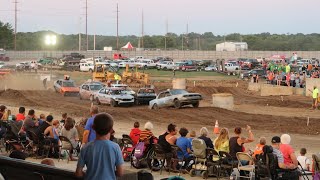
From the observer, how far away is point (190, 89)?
5453 cm

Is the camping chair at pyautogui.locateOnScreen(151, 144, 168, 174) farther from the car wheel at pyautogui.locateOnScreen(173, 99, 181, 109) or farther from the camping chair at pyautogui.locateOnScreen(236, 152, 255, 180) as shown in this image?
the car wheel at pyautogui.locateOnScreen(173, 99, 181, 109)

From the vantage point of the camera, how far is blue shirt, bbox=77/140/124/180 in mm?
6473

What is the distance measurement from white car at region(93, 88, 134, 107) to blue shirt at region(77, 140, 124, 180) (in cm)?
3408

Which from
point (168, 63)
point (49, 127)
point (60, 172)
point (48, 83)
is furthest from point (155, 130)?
point (168, 63)

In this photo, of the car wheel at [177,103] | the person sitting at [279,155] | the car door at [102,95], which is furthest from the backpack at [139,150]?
the car door at [102,95]

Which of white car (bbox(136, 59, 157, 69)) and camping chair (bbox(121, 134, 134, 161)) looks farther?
white car (bbox(136, 59, 157, 69))

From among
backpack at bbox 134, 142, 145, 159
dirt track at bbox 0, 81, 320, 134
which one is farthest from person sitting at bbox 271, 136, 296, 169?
dirt track at bbox 0, 81, 320, 134

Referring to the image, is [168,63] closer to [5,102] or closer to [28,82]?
[28,82]

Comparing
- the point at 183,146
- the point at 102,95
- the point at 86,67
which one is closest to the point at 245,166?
the point at 183,146

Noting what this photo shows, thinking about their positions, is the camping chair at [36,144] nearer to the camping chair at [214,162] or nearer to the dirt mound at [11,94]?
the camping chair at [214,162]

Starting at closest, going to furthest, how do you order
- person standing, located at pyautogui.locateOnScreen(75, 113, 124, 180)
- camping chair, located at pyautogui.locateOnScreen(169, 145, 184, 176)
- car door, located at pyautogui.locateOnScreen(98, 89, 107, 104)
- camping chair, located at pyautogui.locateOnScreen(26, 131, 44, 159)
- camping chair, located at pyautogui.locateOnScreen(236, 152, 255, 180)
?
person standing, located at pyautogui.locateOnScreen(75, 113, 124, 180) < camping chair, located at pyautogui.locateOnScreen(236, 152, 255, 180) < camping chair, located at pyautogui.locateOnScreen(169, 145, 184, 176) < camping chair, located at pyautogui.locateOnScreen(26, 131, 44, 159) < car door, located at pyautogui.locateOnScreen(98, 89, 107, 104)

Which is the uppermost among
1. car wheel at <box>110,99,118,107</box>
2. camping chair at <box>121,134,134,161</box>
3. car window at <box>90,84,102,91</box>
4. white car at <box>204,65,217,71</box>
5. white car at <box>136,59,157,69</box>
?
white car at <box>136,59,157,69</box>

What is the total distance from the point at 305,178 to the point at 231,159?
164 cm

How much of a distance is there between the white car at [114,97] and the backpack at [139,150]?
972 inches
